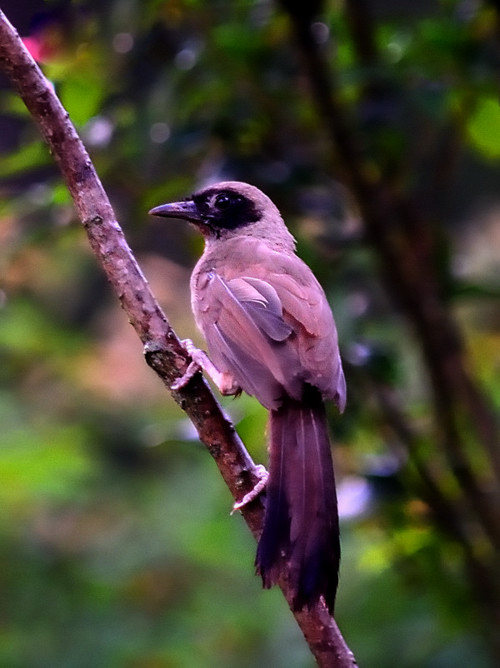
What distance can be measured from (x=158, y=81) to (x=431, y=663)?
2.06 metres

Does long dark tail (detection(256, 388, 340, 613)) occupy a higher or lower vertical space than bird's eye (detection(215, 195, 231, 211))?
lower

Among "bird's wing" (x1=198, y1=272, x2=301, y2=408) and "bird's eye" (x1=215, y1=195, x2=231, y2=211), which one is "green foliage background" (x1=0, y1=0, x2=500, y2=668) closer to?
"bird's eye" (x1=215, y1=195, x2=231, y2=211)

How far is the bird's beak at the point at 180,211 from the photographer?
336 cm

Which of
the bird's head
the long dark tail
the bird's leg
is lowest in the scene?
the long dark tail

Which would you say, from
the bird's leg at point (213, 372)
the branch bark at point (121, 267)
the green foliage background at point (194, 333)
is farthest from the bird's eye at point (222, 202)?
the branch bark at point (121, 267)

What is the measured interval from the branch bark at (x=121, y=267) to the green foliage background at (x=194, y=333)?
0.52 metres

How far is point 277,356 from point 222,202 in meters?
1.14

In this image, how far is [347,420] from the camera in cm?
360

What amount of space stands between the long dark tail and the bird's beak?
99 centimetres

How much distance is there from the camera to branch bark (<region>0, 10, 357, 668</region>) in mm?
2297

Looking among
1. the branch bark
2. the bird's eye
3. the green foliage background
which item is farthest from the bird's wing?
the bird's eye

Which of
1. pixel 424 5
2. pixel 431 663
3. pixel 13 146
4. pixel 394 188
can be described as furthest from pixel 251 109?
pixel 424 5

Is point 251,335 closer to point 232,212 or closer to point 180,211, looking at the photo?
point 180,211

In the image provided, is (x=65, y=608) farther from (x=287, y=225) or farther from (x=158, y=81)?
(x=158, y=81)
